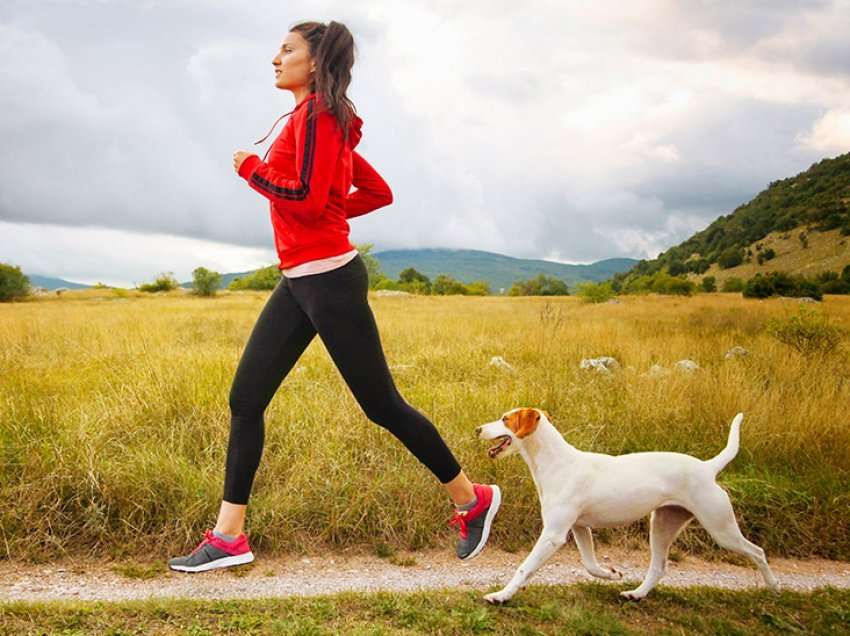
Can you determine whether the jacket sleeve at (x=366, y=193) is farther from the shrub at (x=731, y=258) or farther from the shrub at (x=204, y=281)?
the shrub at (x=204, y=281)

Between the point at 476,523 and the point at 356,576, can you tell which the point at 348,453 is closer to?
the point at 356,576

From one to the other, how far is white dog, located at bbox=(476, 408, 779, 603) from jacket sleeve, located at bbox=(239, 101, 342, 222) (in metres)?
1.39

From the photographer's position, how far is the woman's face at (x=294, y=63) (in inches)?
127

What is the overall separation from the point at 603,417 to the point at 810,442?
172 cm

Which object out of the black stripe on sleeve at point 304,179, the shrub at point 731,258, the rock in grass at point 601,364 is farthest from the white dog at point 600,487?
the shrub at point 731,258

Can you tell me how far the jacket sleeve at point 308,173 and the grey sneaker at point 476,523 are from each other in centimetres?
185

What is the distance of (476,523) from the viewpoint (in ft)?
11.8

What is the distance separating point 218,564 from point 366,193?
87.5 inches

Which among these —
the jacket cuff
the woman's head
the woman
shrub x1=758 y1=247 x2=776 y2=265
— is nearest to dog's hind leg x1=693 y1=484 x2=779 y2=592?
the woman

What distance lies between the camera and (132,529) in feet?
13.9

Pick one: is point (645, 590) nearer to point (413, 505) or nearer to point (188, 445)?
point (413, 505)

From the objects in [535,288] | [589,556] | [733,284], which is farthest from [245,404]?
[535,288]

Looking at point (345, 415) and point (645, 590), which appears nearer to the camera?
point (645, 590)

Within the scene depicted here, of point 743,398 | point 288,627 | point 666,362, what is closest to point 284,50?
point 288,627
